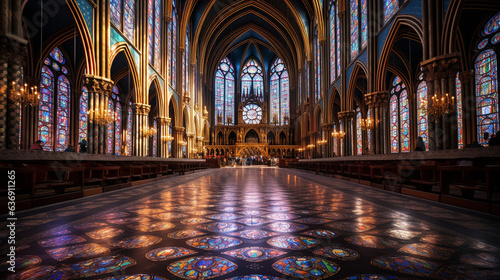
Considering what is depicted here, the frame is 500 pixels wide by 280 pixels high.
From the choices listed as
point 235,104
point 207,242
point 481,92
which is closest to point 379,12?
point 481,92

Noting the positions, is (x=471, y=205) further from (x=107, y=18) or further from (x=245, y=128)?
(x=245, y=128)

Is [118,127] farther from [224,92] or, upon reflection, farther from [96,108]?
[224,92]

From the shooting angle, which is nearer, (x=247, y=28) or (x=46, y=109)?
(x=46, y=109)

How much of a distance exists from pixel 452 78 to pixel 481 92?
590 centimetres

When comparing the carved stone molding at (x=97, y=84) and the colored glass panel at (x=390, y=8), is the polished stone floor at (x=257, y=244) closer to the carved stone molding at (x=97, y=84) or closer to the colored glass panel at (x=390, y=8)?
the carved stone molding at (x=97, y=84)

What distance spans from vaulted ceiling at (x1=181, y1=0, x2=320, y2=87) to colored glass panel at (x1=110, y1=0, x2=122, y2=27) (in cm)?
1185

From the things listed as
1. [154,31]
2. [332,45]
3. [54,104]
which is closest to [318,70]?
[332,45]

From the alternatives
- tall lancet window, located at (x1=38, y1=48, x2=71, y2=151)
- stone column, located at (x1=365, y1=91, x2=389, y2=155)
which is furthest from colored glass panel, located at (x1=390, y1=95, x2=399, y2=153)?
tall lancet window, located at (x1=38, y1=48, x2=71, y2=151)

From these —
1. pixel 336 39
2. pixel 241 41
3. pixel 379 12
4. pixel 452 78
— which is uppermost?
pixel 241 41

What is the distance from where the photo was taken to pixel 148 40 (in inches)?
633

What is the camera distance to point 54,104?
14414mm

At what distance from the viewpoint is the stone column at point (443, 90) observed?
793 cm

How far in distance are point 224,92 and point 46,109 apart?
1211 inches

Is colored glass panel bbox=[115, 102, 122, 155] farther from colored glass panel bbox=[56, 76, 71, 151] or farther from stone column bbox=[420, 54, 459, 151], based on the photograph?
stone column bbox=[420, 54, 459, 151]
